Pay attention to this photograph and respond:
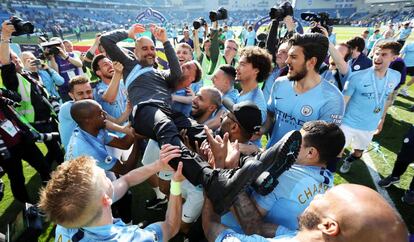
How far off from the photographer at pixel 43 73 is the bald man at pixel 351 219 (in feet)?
17.1

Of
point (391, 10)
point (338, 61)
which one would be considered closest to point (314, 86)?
point (338, 61)

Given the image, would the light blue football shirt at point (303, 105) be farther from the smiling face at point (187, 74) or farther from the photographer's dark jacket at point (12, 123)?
the photographer's dark jacket at point (12, 123)

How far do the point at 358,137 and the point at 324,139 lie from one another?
2.89 metres

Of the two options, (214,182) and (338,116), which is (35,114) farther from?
(338,116)

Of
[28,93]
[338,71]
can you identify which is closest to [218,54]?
[338,71]

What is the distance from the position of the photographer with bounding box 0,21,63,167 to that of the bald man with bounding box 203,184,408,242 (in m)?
3.77

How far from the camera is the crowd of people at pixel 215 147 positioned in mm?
1356

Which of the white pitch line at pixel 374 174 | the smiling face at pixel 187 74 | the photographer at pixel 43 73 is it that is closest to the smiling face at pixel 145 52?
the smiling face at pixel 187 74

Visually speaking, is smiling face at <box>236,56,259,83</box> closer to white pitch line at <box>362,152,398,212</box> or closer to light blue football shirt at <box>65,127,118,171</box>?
light blue football shirt at <box>65,127,118,171</box>

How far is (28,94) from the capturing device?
389cm

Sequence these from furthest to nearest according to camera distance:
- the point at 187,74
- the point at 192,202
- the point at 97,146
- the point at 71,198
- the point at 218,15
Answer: the point at 218,15 < the point at 187,74 < the point at 97,146 < the point at 192,202 < the point at 71,198

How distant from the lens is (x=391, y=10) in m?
57.4

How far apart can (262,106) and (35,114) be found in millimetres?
3544

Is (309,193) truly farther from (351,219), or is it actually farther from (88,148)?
(88,148)
